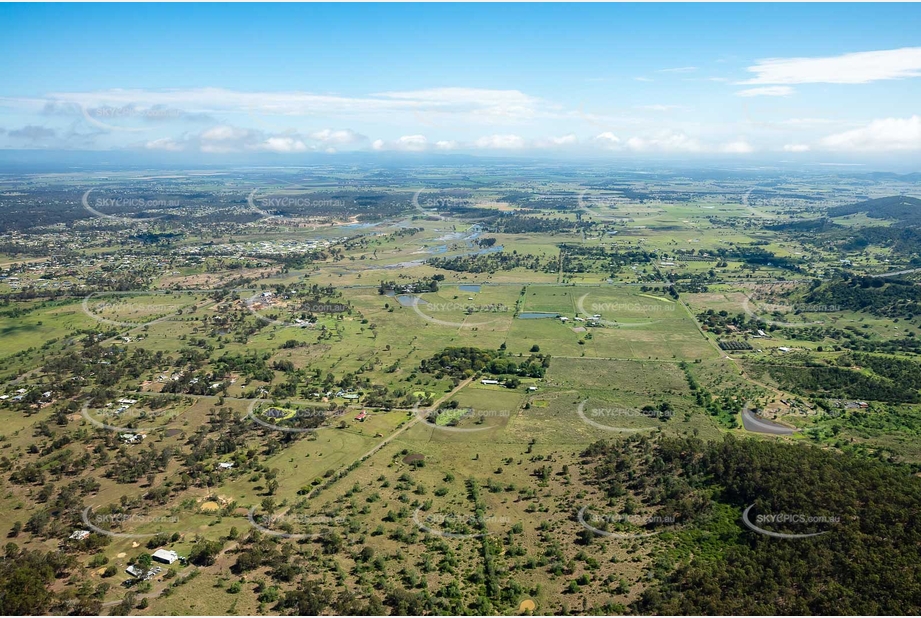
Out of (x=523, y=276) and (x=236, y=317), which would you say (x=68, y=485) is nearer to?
(x=236, y=317)

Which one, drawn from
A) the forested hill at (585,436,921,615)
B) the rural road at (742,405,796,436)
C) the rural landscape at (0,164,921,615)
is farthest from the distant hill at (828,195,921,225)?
the forested hill at (585,436,921,615)

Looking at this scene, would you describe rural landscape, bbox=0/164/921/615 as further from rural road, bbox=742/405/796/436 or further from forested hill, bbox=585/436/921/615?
rural road, bbox=742/405/796/436

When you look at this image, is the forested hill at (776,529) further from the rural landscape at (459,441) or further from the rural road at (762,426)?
the rural road at (762,426)

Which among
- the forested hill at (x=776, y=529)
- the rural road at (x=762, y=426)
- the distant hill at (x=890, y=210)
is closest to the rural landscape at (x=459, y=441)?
the forested hill at (x=776, y=529)

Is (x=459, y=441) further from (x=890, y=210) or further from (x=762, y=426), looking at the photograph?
(x=890, y=210)

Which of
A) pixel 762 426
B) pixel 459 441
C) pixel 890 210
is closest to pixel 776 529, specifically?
pixel 762 426

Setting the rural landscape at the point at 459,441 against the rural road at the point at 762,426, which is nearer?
the rural landscape at the point at 459,441
